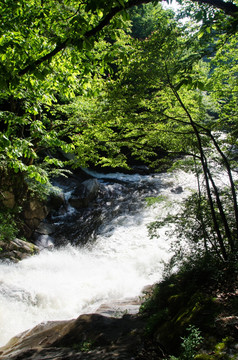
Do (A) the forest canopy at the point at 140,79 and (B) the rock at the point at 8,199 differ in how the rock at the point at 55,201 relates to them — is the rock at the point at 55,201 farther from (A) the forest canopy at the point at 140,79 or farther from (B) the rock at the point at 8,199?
(A) the forest canopy at the point at 140,79

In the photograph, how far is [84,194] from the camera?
15.7 meters

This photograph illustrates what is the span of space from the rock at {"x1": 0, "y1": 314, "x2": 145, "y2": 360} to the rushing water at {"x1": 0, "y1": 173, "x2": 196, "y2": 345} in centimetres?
112

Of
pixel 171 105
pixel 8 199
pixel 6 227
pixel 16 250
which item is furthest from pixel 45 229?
pixel 171 105

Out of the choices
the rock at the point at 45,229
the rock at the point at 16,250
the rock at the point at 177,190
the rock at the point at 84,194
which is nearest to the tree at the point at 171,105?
the rock at the point at 16,250

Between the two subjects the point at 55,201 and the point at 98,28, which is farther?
the point at 55,201

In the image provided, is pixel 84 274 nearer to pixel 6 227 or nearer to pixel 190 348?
pixel 6 227

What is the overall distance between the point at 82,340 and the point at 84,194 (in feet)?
38.7

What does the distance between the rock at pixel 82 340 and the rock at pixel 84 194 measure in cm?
1009

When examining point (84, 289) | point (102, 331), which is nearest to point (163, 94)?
point (102, 331)

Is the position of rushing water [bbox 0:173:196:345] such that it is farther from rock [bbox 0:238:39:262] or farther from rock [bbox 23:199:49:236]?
rock [bbox 23:199:49:236]

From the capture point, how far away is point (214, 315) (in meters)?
3.26

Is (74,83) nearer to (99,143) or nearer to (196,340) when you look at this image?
(99,143)

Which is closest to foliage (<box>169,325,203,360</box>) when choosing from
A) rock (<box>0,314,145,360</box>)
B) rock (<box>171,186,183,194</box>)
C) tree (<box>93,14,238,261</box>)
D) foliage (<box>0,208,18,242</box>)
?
rock (<box>0,314,145,360</box>)

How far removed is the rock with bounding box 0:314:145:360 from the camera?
3.62 metres
